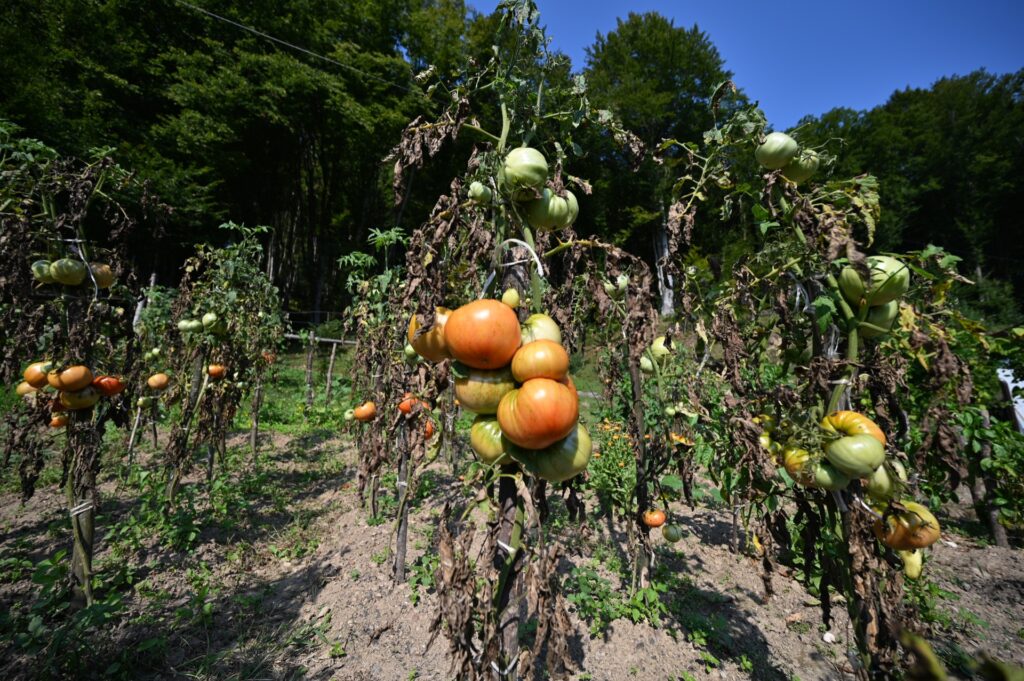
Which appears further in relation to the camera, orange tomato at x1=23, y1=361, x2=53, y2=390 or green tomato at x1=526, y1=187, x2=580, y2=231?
orange tomato at x1=23, y1=361, x2=53, y2=390

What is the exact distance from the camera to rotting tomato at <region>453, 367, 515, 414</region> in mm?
1124

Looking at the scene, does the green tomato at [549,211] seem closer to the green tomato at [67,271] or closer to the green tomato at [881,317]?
→ the green tomato at [881,317]

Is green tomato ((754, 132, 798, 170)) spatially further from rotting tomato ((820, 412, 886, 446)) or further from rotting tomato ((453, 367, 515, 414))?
rotting tomato ((453, 367, 515, 414))

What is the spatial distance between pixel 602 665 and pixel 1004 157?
39288mm

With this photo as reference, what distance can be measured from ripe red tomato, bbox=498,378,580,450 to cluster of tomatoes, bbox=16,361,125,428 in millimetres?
2832

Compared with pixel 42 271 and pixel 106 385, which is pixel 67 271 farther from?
pixel 106 385

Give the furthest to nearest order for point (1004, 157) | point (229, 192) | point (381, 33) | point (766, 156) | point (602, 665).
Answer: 1. point (1004, 157)
2. point (229, 192)
3. point (381, 33)
4. point (602, 665)
5. point (766, 156)

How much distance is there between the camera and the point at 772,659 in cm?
262

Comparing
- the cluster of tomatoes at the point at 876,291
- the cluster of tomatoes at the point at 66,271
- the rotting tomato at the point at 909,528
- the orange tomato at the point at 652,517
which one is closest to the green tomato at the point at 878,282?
the cluster of tomatoes at the point at 876,291

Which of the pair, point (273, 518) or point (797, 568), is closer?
point (797, 568)

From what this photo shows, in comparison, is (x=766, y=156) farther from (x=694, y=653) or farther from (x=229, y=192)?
(x=229, y=192)

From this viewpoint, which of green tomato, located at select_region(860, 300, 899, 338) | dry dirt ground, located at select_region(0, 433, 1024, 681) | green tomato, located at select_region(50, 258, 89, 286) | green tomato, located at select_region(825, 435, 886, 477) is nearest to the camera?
green tomato, located at select_region(825, 435, 886, 477)

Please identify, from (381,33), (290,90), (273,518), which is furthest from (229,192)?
(273,518)

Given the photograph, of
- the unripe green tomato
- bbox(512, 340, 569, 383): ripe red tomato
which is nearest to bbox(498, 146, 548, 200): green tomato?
the unripe green tomato
